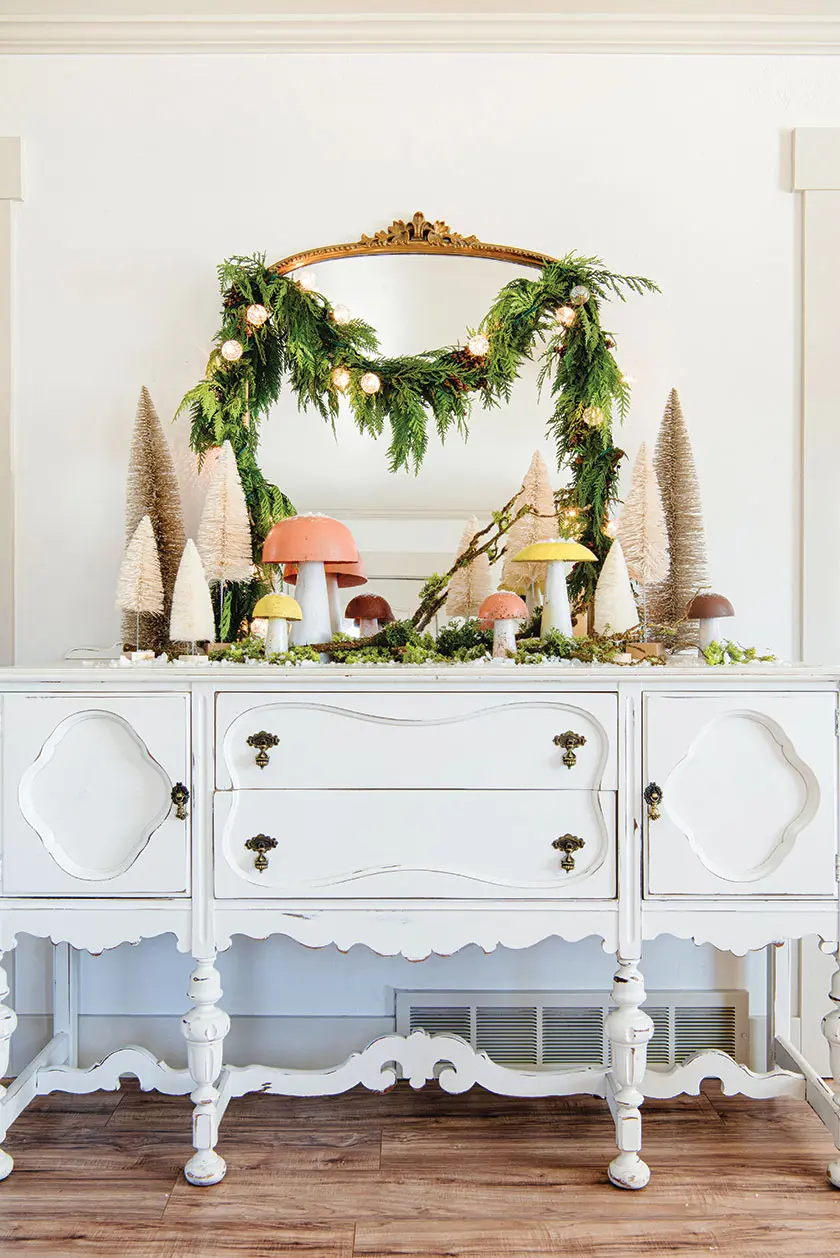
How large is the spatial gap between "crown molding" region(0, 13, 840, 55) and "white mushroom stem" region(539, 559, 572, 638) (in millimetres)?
1444

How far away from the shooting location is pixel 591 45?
2.13 metres

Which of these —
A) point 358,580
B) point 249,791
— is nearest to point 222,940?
point 249,791

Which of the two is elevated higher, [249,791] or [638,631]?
Result: [638,631]

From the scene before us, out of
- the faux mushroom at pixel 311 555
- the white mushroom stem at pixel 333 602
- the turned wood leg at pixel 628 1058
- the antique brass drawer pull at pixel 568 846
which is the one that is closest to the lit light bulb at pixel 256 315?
the faux mushroom at pixel 311 555

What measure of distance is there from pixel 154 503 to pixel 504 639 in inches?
39.4

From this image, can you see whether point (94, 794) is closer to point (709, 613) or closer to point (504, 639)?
point (504, 639)

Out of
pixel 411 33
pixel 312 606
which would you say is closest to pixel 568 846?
pixel 312 606

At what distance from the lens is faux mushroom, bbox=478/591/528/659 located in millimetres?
1758

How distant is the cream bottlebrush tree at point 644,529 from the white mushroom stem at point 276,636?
2.83 feet

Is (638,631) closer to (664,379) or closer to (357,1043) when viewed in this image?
(664,379)

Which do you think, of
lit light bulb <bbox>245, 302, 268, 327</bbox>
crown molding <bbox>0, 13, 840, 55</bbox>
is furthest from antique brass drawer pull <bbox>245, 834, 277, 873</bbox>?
crown molding <bbox>0, 13, 840, 55</bbox>

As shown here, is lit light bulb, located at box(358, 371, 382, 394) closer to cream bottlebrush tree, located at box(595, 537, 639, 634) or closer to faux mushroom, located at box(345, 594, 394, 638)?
faux mushroom, located at box(345, 594, 394, 638)

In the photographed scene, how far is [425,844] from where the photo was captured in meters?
1.61

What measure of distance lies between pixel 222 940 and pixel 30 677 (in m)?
0.67
